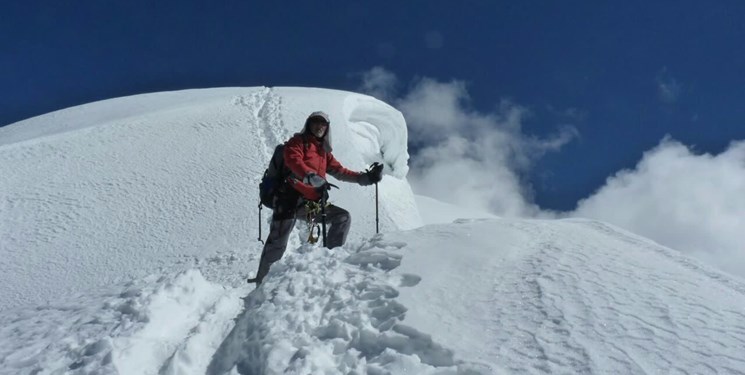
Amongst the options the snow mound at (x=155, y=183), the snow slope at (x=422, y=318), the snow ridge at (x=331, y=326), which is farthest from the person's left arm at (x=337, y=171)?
the snow mound at (x=155, y=183)

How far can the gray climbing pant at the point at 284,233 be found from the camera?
5.89m

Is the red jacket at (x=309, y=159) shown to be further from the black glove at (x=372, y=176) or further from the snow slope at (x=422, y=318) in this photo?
the snow slope at (x=422, y=318)

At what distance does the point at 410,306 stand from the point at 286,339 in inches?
35.5

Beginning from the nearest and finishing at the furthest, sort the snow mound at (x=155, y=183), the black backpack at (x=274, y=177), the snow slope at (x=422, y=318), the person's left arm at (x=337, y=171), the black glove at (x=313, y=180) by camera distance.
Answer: the snow slope at (x=422, y=318) → the black glove at (x=313, y=180) → the black backpack at (x=274, y=177) → the person's left arm at (x=337, y=171) → the snow mound at (x=155, y=183)

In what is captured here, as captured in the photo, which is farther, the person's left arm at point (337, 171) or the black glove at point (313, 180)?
the person's left arm at point (337, 171)

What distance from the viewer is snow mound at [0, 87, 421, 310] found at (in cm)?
827

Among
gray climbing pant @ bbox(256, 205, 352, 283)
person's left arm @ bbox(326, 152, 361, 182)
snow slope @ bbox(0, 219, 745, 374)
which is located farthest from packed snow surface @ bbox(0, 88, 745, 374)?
person's left arm @ bbox(326, 152, 361, 182)

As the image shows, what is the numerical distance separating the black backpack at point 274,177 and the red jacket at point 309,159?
0.65 ft

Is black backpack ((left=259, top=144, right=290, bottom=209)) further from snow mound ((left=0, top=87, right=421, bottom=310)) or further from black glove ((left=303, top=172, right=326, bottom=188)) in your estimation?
snow mound ((left=0, top=87, right=421, bottom=310))

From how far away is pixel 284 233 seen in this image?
5.91 meters

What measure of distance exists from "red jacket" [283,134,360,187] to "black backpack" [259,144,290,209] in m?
0.20

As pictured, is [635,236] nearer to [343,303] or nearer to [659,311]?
[659,311]

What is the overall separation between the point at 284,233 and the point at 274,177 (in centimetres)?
59

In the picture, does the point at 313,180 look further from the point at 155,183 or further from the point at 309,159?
the point at 155,183
